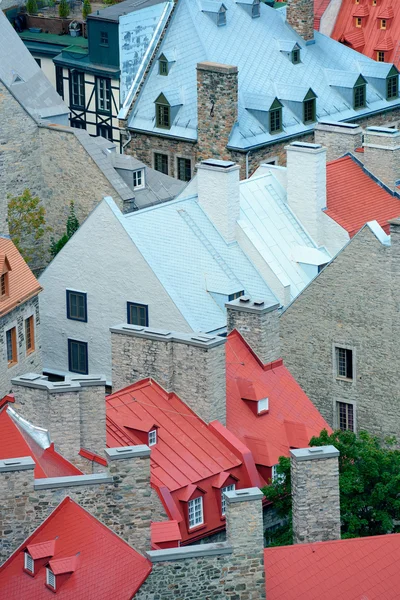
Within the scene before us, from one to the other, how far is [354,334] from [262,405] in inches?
203

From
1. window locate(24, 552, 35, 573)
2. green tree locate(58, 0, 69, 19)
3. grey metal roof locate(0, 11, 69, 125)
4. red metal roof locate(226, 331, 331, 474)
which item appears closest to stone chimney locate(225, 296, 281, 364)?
red metal roof locate(226, 331, 331, 474)

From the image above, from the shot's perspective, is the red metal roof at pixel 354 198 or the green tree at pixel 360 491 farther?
the red metal roof at pixel 354 198

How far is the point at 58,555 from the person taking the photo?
55156mm

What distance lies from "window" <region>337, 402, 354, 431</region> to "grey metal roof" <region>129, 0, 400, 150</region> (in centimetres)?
2217

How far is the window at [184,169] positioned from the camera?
95250mm

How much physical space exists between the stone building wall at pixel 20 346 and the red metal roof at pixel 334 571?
1830 centimetres

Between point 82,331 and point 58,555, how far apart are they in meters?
23.9

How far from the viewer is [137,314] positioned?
251ft

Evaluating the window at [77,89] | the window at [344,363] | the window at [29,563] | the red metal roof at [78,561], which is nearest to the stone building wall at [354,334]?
the window at [344,363]

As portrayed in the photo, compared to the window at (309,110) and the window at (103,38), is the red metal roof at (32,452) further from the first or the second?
the window at (103,38)

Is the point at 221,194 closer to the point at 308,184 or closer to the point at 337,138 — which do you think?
the point at 308,184

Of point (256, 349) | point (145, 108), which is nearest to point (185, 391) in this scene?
point (256, 349)

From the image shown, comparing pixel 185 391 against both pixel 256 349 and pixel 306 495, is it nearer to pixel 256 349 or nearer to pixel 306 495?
pixel 256 349

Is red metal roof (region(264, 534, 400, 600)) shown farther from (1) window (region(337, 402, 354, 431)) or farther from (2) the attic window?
(1) window (region(337, 402, 354, 431))
